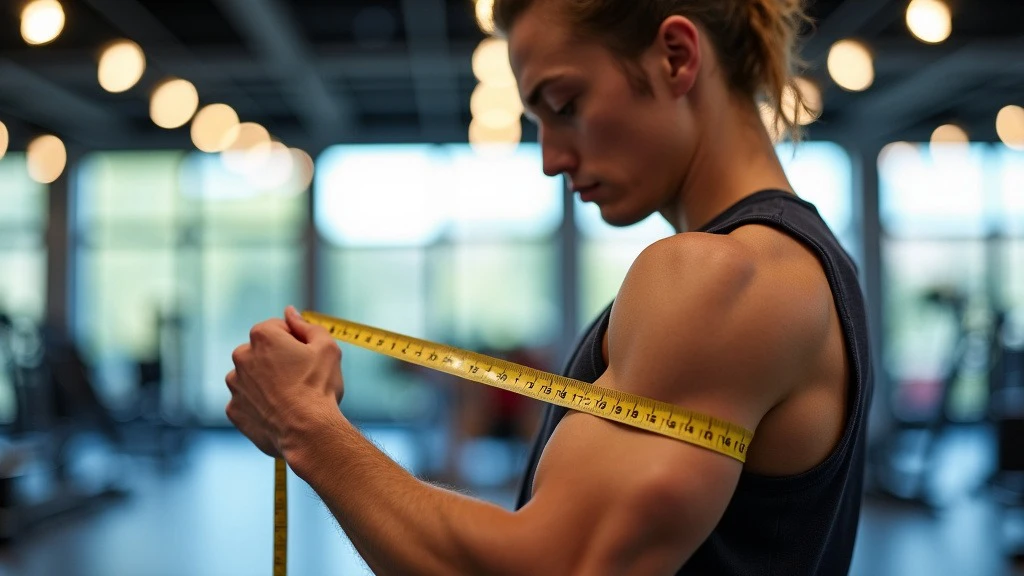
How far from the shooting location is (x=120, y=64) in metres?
4.86

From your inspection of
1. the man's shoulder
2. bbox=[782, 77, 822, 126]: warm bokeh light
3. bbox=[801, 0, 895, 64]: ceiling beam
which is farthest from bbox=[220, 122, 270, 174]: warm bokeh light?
the man's shoulder

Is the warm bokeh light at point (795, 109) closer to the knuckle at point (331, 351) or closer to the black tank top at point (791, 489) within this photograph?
the black tank top at point (791, 489)

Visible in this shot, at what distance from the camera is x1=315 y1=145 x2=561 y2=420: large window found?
36.8 ft

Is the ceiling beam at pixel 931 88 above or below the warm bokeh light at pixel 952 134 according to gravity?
above

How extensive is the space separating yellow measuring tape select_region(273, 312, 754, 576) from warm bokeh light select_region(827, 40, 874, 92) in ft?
15.1

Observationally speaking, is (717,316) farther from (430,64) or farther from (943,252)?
(943,252)

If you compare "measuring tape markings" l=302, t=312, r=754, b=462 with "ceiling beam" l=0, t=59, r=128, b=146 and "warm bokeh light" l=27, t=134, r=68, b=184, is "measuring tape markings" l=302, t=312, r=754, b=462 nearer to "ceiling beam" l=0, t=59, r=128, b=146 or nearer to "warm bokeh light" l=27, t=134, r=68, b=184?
"warm bokeh light" l=27, t=134, r=68, b=184

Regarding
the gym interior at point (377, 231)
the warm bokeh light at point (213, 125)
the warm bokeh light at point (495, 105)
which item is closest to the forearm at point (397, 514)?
the warm bokeh light at point (495, 105)

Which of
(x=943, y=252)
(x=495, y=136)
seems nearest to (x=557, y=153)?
(x=495, y=136)

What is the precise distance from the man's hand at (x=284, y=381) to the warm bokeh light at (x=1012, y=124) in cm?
772

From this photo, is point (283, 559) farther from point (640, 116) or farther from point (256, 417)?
point (640, 116)

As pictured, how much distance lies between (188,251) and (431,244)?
3242 mm

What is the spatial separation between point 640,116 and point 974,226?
1159 cm

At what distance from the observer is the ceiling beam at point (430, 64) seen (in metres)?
7.42
